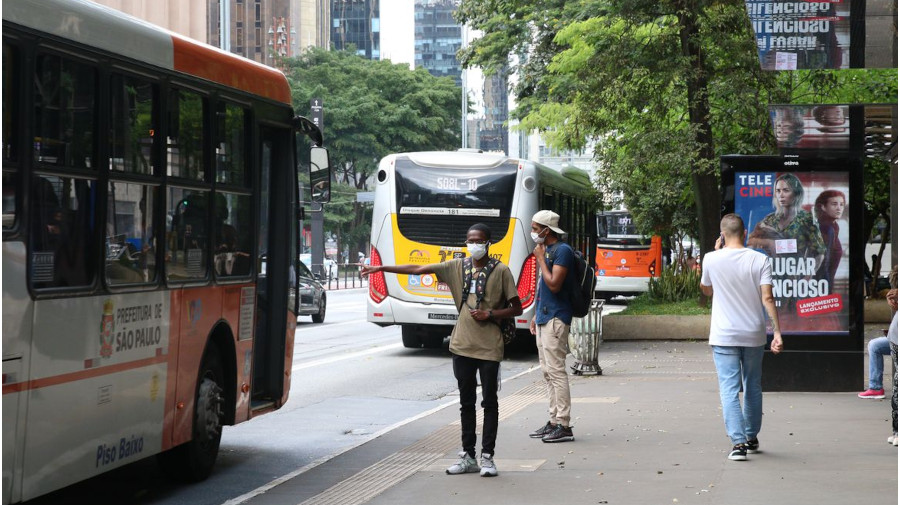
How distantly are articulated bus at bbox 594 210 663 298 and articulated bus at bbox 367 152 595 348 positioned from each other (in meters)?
20.9

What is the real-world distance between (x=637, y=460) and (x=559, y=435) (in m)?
1.14

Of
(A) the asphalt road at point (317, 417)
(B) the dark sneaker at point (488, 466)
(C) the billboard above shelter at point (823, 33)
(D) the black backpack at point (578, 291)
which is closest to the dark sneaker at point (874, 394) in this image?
(C) the billboard above shelter at point (823, 33)

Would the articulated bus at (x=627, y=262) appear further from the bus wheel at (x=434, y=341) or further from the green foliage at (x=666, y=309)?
the bus wheel at (x=434, y=341)

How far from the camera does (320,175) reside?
10.8 metres

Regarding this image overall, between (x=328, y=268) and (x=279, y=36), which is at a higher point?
(x=279, y=36)

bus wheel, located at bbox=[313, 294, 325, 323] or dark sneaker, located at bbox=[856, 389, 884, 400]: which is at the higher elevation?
dark sneaker, located at bbox=[856, 389, 884, 400]

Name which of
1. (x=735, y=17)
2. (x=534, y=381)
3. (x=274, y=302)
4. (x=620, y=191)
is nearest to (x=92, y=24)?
(x=274, y=302)

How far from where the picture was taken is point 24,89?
20.0 ft

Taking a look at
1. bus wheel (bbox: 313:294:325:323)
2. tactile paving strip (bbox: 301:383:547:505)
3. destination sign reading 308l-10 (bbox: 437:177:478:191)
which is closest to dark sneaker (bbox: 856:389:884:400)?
tactile paving strip (bbox: 301:383:547:505)

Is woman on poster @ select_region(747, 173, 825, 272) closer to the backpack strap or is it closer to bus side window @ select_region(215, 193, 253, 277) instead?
the backpack strap

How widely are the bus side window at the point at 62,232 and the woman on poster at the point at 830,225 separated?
8.21m

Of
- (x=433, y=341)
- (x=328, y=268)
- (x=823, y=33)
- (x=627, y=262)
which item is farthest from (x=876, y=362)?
(x=328, y=268)

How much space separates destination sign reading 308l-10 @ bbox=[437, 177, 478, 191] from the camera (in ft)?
66.1

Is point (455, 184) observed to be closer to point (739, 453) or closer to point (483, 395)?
point (739, 453)
